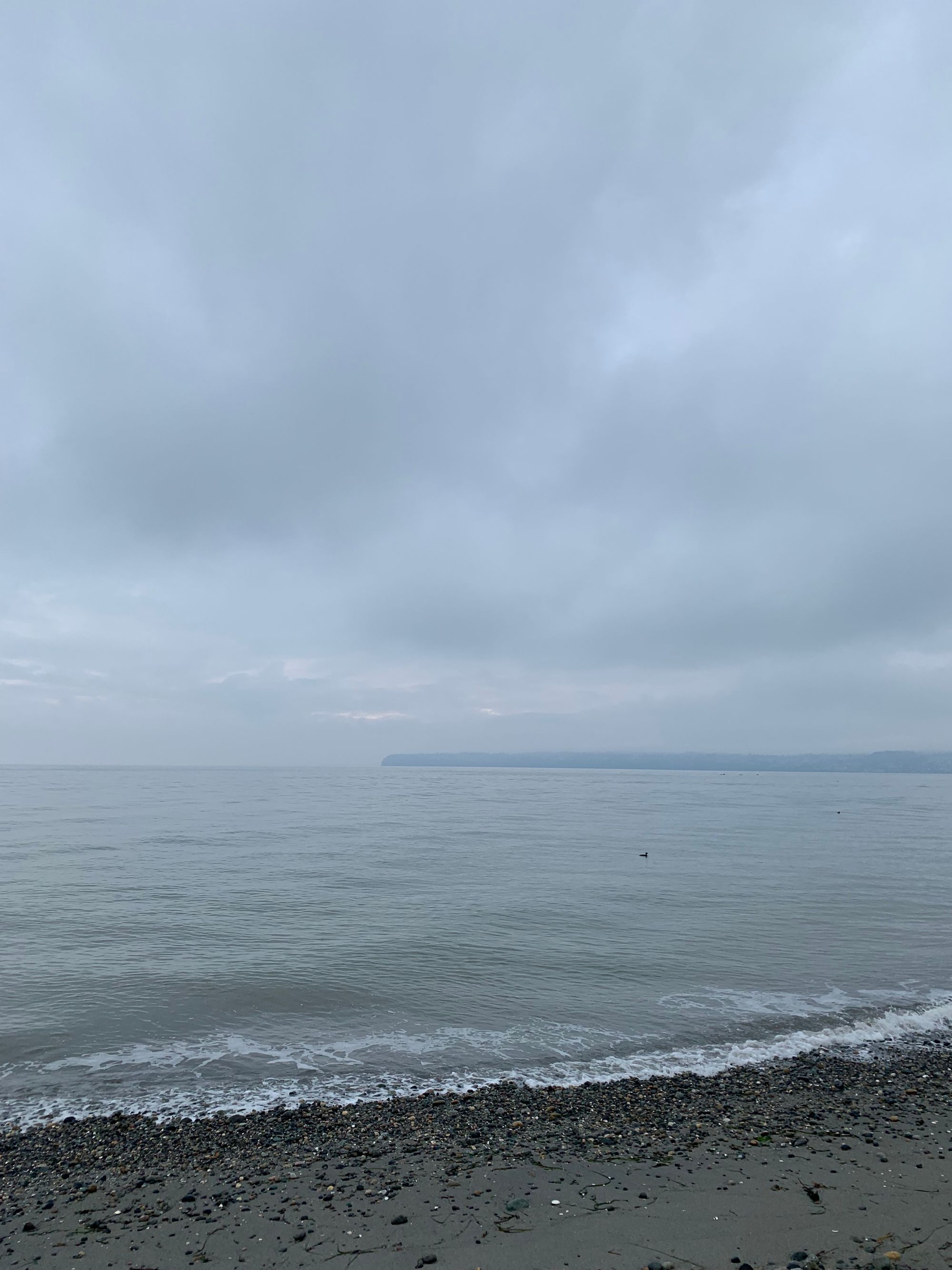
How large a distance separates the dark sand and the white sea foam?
83 cm

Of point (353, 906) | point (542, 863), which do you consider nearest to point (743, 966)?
point (353, 906)

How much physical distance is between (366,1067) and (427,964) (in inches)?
317

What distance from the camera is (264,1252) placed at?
8.30 meters

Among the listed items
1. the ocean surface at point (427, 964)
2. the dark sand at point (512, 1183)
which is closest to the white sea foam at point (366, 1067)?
the ocean surface at point (427, 964)

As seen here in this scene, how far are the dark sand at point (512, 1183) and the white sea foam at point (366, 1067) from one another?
83 cm

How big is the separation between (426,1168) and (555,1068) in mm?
5299

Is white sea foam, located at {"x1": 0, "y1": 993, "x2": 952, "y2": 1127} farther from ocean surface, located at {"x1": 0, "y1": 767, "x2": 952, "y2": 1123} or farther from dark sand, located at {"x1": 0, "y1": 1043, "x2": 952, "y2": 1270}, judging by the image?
dark sand, located at {"x1": 0, "y1": 1043, "x2": 952, "y2": 1270}

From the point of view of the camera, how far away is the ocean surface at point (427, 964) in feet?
49.5

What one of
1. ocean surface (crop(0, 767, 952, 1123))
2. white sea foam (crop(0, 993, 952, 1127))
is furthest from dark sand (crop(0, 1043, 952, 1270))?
ocean surface (crop(0, 767, 952, 1123))

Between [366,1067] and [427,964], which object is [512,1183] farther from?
[427,964]

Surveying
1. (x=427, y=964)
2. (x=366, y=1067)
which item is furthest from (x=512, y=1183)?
(x=427, y=964)

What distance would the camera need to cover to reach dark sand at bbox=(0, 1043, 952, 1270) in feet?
27.2

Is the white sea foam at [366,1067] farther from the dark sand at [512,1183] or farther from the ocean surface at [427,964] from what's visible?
the dark sand at [512,1183]

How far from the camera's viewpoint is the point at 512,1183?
980cm
